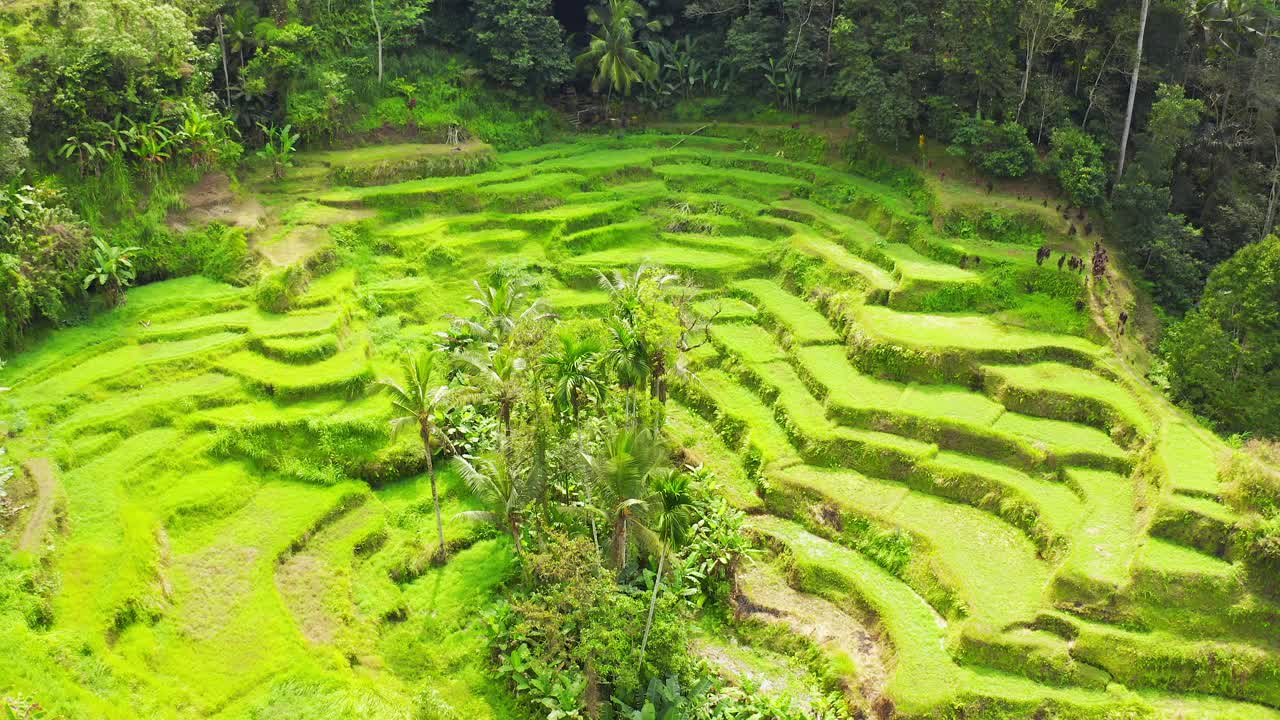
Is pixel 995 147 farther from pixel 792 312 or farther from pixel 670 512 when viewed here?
pixel 670 512

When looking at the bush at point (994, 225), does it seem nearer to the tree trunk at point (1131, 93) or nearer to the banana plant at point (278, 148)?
the tree trunk at point (1131, 93)

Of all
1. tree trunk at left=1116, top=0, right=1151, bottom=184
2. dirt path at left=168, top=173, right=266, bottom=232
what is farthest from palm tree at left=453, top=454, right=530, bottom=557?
tree trunk at left=1116, top=0, right=1151, bottom=184

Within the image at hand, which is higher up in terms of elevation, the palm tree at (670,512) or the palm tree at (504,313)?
the palm tree at (504,313)

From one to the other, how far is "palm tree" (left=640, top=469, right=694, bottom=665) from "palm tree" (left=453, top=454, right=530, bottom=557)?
3.06 metres

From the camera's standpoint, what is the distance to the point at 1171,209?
33312 mm

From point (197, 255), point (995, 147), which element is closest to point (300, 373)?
point (197, 255)

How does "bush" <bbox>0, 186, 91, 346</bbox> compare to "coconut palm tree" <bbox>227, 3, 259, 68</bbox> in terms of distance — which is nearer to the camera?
"bush" <bbox>0, 186, 91, 346</bbox>

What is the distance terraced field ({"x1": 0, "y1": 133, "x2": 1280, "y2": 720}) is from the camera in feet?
58.2

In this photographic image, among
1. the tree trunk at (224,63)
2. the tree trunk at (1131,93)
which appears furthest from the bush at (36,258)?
the tree trunk at (1131,93)

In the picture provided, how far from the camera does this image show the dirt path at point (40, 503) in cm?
1808

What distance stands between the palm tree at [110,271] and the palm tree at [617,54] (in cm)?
2209

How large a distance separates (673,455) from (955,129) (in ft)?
58.6

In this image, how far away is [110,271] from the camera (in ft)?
84.5

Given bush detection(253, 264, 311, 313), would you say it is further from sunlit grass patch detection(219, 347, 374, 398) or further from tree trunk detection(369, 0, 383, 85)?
tree trunk detection(369, 0, 383, 85)
